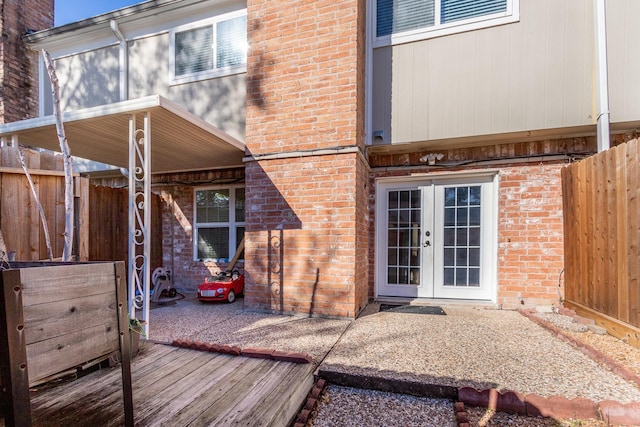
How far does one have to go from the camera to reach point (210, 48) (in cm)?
543

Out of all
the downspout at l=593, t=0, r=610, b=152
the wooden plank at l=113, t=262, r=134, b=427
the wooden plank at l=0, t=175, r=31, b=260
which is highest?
the downspout at l=593, t=0, r=610, b=152

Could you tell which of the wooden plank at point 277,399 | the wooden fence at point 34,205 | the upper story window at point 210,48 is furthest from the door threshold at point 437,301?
the upper story window at point 210,48

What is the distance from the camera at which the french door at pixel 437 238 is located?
15.5ft

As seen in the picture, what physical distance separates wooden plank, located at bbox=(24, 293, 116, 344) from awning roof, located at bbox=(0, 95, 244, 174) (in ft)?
7.82

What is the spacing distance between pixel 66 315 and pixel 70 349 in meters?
0.15

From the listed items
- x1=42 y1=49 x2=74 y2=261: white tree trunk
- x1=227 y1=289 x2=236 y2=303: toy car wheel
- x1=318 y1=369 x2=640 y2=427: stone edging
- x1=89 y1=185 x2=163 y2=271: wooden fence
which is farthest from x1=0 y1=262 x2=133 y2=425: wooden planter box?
x1=89 y1=185 x2=163 y2=271: wooden fence

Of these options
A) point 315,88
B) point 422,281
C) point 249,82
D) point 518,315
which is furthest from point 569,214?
point 249,82

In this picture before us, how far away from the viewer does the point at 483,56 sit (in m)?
4.26

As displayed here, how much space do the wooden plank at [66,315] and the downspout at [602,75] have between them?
17.8 ft

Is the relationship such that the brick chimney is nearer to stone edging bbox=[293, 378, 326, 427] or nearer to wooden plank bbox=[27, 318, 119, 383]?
wooden plank bbox=[27, 318, 119, 383]

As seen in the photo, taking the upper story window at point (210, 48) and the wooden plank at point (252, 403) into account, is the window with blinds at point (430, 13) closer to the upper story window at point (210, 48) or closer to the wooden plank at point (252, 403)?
the upper story window at point (210, 48)

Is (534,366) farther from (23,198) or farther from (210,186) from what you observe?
(210,186)

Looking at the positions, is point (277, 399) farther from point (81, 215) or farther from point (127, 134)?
point (127, 134)

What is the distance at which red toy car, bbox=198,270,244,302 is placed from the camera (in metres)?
5.03
